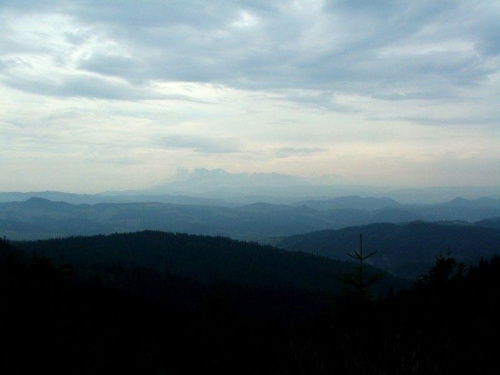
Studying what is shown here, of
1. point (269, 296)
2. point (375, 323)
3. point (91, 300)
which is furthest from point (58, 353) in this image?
point (269, 296)

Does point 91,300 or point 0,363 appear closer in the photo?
point 0,363

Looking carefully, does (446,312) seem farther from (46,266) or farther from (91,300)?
(91,300)

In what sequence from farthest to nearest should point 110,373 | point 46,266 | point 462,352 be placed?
point 46,266 → point 110,373 → point 462,352

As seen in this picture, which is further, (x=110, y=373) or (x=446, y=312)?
(x=446, y=312)

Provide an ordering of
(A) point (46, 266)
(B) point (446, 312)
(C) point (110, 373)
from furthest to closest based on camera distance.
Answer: (B) point (446, 312), (A) point (46, 266), (C) point (110, 373)

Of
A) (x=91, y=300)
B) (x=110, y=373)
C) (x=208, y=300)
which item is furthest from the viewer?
(x=91, y=300)

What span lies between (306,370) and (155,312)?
77.2 m

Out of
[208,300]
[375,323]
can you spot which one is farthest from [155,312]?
[375,323]

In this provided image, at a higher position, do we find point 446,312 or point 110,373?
point 446,312

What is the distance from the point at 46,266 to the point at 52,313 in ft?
4.95

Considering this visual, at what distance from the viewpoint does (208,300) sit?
25547 mm

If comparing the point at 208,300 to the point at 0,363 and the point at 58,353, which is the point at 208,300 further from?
the point at 0,363

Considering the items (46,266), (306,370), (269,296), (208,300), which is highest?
(46,266)

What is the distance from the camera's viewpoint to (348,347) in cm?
1018
